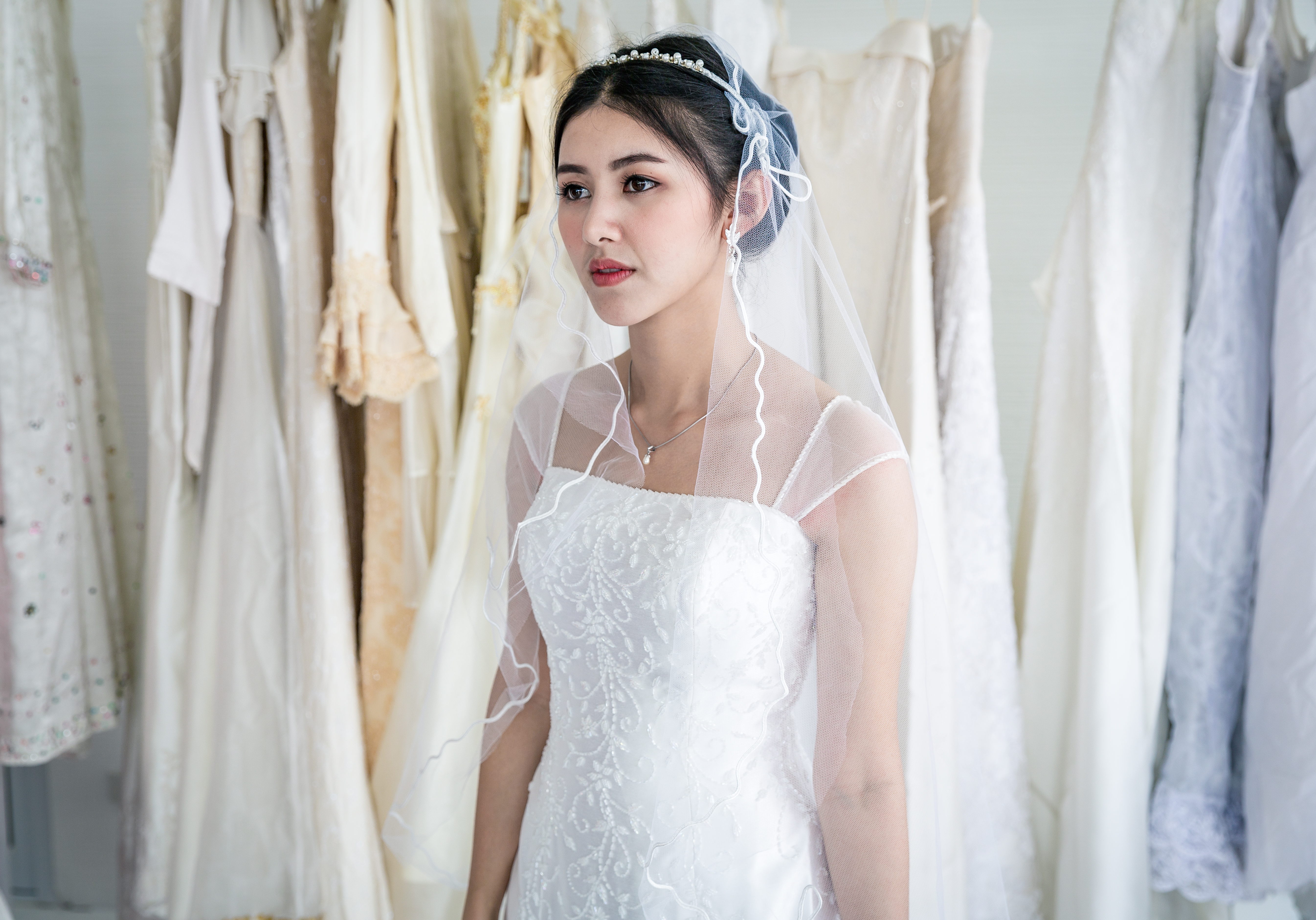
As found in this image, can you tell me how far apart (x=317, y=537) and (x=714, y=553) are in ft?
2.47

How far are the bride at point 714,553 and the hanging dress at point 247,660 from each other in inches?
21.9

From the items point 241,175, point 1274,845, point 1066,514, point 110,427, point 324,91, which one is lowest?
point 1274,845

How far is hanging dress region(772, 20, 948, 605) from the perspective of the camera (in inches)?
→ 44.0

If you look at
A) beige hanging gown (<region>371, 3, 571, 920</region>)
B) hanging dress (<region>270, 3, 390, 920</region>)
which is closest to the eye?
beige hanging gown (<region>371, 3, 571, 920</region>)

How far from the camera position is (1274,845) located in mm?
991

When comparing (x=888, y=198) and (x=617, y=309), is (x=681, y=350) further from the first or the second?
(x=888, y=198)

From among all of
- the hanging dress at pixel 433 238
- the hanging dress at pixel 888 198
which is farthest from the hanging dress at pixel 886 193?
the hanging dress at pixel 433 238

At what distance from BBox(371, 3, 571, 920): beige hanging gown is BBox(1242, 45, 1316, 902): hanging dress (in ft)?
3.26

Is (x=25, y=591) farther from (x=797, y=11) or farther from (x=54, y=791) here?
(x=797, y=11)

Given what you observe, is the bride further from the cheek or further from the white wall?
the white wall

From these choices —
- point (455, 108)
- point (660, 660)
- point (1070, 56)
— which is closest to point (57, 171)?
point (455, 108)

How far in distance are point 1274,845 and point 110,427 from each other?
1.91 m

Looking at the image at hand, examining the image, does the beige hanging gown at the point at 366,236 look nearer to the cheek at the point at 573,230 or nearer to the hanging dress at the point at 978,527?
the cheek at the point at 573,230

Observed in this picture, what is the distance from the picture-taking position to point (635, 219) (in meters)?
0.79
